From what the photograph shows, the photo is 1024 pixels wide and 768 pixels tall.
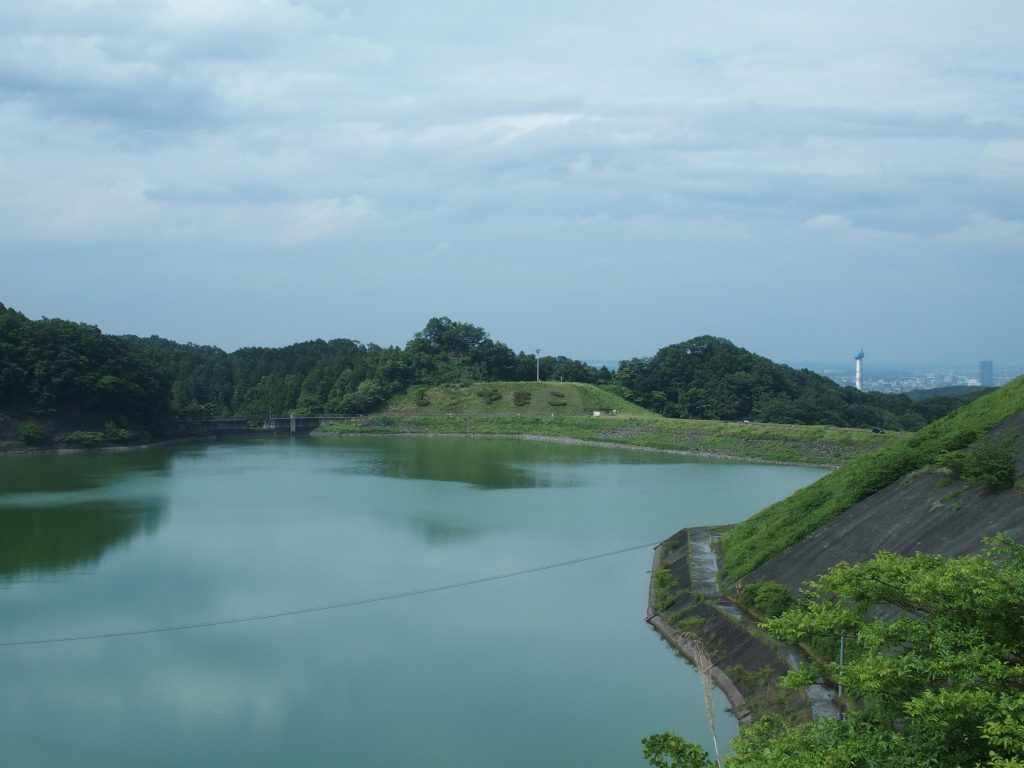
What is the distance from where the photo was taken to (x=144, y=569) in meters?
19.3

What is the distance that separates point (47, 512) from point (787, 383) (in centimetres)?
4457

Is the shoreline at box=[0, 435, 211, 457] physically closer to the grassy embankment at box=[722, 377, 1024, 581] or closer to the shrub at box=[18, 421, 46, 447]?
the shrub at box=[18, 421, 46, 447]

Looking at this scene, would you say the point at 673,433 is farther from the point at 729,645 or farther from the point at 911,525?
the point at 729,645

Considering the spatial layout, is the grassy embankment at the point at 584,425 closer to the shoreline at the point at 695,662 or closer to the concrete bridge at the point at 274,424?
the concrete bridge at the point at 274,424

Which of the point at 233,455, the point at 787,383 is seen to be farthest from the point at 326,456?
the point at 787,383

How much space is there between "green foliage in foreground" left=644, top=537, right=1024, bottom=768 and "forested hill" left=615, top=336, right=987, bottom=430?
153ft

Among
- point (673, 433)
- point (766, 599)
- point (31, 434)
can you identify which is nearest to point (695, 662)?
point (766, 599)

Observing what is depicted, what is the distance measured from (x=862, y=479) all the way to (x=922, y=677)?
11.2 m

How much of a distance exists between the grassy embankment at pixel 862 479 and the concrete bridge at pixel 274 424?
43.2 meters

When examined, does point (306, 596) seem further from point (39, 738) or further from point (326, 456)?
point (326, 456)

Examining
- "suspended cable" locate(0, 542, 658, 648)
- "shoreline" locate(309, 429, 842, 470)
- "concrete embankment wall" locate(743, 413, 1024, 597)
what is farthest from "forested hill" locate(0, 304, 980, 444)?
"concrete embankment wall" locate(743, 413, 1024, 597)

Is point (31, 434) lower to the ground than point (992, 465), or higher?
lower

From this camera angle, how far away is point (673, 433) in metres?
46.8

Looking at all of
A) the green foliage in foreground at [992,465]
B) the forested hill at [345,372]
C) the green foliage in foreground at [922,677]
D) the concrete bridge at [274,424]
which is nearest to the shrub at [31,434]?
the concrete bridge at [274,424]
